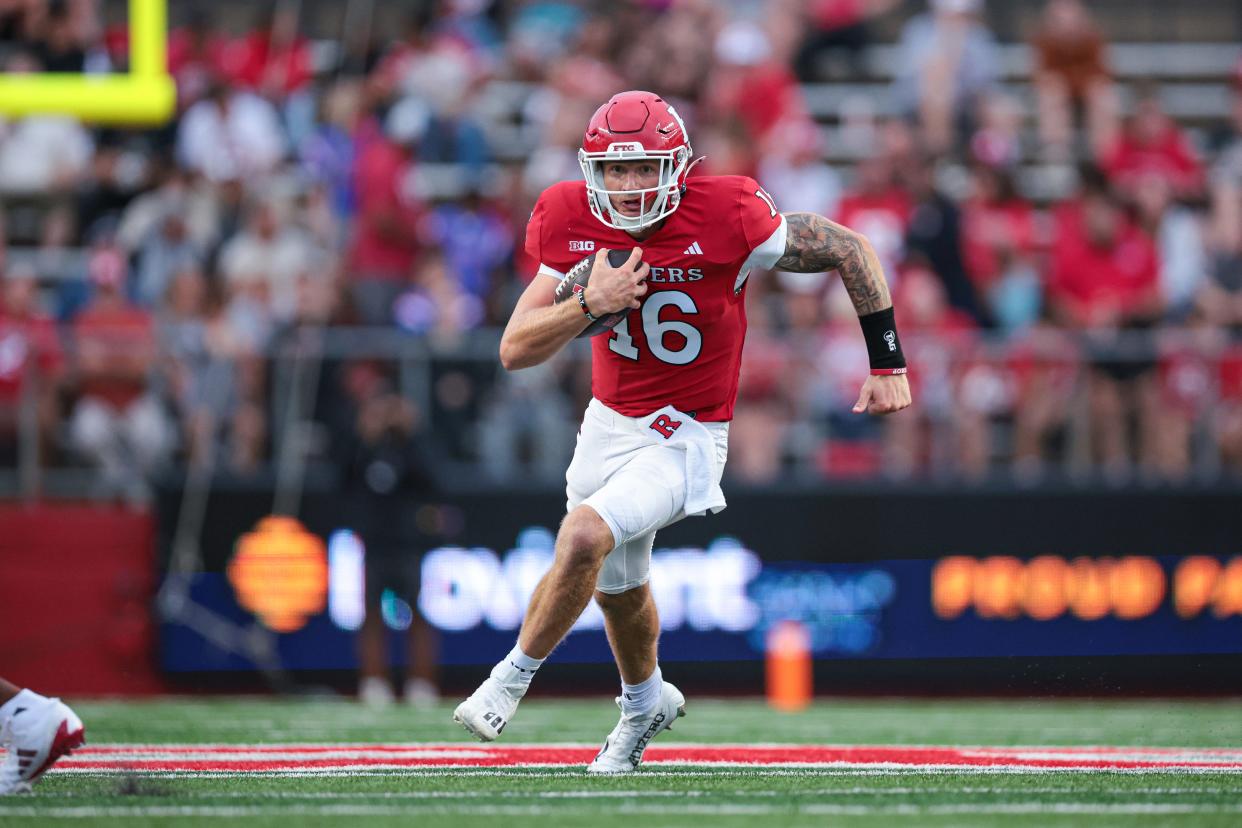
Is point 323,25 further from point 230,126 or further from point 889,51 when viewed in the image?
point 889,51

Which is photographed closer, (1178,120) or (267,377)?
(267,377)

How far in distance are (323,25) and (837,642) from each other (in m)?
7.12

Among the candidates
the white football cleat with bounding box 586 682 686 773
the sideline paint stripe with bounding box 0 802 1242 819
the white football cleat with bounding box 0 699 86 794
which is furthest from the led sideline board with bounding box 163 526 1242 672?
the sideline paint stripe with bounding box 0 802 1242 819

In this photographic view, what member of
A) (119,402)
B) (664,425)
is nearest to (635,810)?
(664,425)

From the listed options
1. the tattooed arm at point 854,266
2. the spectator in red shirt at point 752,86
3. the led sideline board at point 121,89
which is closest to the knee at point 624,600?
the tattooed arm at point 854,266

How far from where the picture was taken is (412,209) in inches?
486

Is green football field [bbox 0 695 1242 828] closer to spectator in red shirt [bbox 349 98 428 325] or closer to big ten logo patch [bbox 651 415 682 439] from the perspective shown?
big ten logo patch [bbox 651 415 682 439]

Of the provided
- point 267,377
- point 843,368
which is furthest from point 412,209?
point 843,368

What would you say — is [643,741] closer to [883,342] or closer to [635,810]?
[635,810]

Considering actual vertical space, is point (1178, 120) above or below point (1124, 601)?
above

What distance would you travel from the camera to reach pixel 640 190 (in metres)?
5.61

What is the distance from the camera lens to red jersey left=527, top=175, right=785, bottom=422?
575cm

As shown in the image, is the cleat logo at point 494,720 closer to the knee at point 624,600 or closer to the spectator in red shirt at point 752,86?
the knee at point 624,600

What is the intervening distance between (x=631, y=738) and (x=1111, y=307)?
689 centimetres
